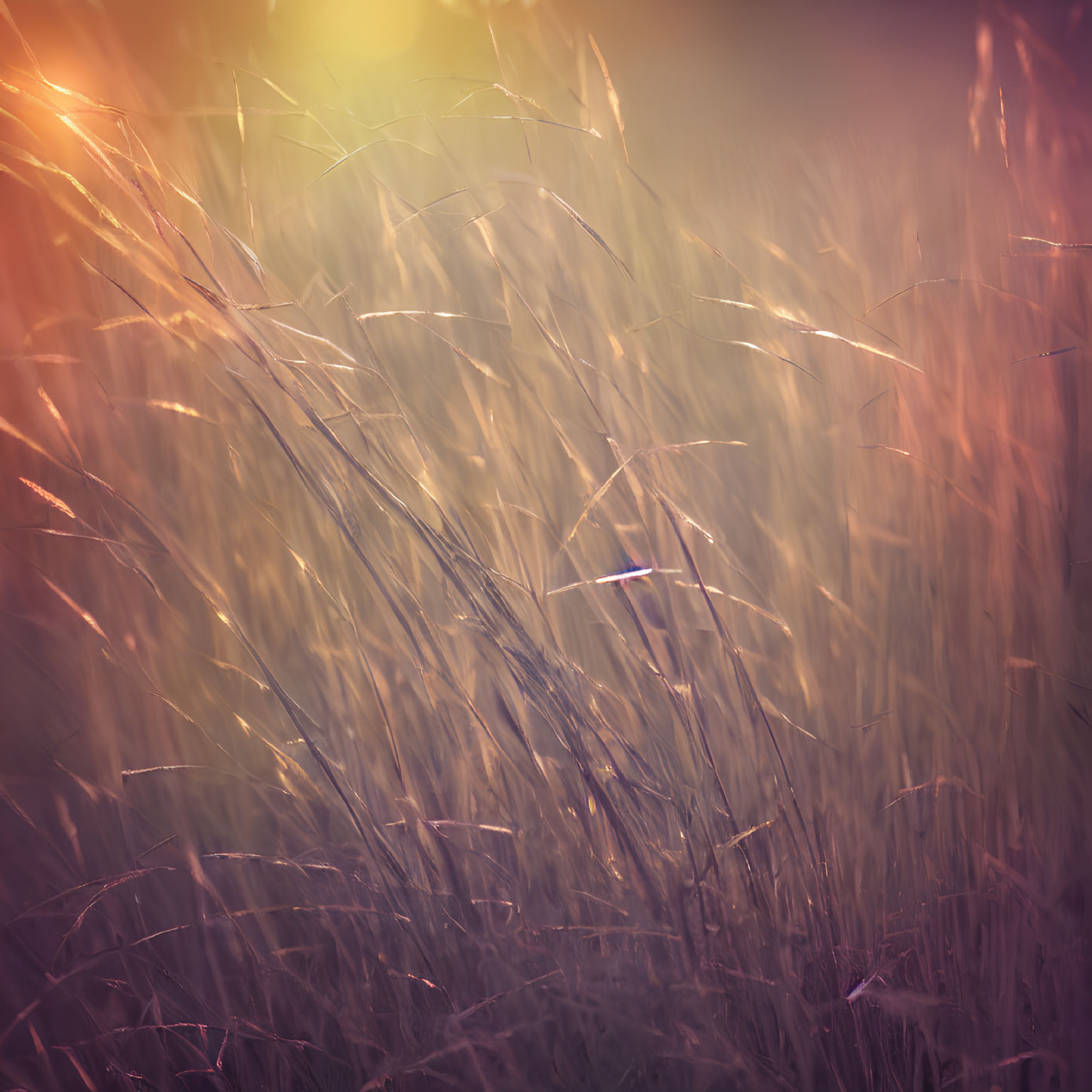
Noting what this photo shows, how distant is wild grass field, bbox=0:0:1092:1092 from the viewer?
0.63 metres

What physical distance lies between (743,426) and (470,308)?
12.3 inches

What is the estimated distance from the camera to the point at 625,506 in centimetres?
64

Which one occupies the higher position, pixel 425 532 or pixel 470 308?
pixel 470 308

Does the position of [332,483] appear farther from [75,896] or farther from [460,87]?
[75,896]

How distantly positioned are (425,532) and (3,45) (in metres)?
0.65

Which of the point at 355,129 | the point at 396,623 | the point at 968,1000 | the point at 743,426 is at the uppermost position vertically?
the point at 355,129

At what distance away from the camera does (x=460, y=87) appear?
24.8 inches

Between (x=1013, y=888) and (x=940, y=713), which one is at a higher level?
(x=940, y=713)

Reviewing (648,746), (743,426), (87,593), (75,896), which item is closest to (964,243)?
(743,426)

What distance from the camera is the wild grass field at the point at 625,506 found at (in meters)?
0.63

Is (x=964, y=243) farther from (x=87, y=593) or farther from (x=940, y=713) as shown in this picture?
(x=87, y=593)

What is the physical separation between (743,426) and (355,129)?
0.51m

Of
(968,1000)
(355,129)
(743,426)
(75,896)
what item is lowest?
(968,1000)

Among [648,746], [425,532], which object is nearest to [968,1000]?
[648,746]
